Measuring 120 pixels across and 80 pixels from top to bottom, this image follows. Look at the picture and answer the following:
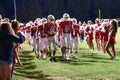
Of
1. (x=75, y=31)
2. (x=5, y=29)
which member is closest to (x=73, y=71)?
(x=75, y=31)

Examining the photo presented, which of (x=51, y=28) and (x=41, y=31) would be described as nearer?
(x=51, y=28)

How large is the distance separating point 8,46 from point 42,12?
228ft

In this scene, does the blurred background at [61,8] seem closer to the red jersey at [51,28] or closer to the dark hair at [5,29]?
the red jersey at [51,28]

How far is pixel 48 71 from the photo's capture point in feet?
62.0

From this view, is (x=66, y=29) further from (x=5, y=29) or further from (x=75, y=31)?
(x=5, y=29)

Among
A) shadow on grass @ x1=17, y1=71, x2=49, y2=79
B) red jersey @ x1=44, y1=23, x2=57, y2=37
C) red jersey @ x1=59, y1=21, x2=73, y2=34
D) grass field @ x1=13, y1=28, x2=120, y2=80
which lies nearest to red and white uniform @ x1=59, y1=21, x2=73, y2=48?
red jersey @ x1=59, y1=21, x2=73, y2=34

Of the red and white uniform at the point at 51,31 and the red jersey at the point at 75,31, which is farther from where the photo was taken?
the red jersey at the point at 75,31

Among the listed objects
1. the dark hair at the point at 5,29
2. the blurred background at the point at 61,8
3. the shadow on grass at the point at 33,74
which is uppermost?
the blurred background at the point at 61,8

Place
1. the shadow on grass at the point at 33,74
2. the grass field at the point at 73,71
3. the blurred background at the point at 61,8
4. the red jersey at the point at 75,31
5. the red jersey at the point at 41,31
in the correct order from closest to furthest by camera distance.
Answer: the grass field at the point at 73,71 → the shadow on grass at the point at 33,74 → the red jersey at the point at 41,31 → the red jersey at the point at 75,31 → the blurred background at the point at 61,8

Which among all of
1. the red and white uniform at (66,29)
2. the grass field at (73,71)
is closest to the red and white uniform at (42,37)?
the red and white uniform at (66,29)

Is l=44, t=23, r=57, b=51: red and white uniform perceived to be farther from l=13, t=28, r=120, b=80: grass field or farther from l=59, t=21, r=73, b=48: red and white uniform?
l=13, t=28, r=120, b=80: grass field

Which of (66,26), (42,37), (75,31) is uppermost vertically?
(66,26)

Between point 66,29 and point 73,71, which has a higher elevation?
point 66,29

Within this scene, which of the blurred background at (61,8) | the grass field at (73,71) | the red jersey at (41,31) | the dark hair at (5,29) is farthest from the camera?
the blurred background at (61,8)
